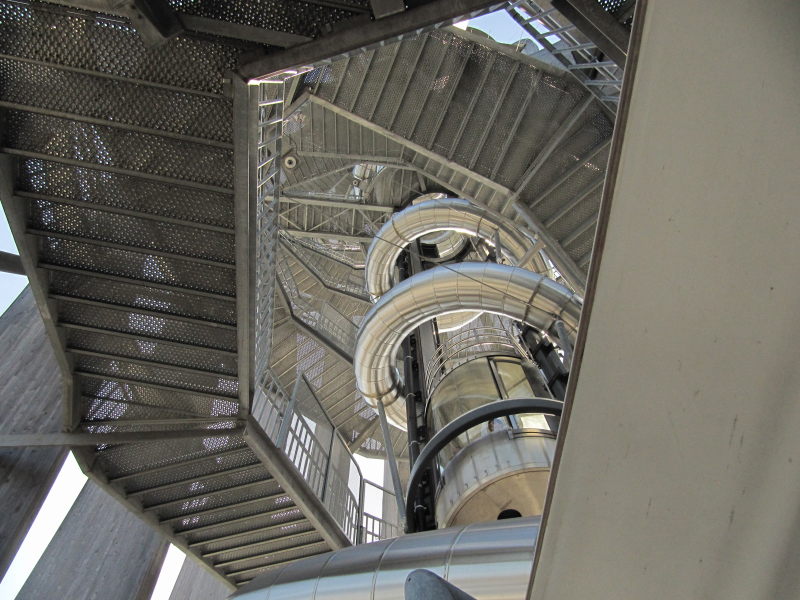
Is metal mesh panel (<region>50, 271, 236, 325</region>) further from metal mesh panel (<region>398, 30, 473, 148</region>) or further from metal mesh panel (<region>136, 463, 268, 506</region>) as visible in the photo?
metal mesh panel (<region>398, 30, 473, 148</region>)

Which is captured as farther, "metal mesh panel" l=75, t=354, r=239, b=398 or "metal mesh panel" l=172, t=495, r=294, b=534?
"metal mesh panel" l=172, t=495, r=294, b=534

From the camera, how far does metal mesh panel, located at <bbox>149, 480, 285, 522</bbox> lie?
6.28 m

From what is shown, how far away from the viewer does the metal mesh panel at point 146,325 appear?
4.57 meters

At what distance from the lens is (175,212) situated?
4035 millimetres

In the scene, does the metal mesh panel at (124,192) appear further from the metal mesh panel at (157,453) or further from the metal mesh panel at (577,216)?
the metal mesh panel at (577,216)

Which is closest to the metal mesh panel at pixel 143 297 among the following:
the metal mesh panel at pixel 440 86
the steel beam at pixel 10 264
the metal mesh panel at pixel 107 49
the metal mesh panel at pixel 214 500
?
the steel beam at pixel 10 264

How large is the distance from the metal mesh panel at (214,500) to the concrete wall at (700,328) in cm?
569

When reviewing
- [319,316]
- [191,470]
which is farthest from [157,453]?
[319,316]

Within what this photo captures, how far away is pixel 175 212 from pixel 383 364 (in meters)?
5.01

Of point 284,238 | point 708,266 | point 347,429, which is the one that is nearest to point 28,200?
point 708,266

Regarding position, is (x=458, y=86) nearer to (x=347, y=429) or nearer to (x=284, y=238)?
(x=284, y=238)

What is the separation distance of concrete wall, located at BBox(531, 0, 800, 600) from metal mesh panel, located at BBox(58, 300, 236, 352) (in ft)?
13.1

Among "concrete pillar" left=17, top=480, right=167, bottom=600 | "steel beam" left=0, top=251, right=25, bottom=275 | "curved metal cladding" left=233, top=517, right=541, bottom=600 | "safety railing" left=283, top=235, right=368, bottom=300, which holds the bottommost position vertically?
Result: "curved metal cladding" left=233, top=517, right=541, bottom=600

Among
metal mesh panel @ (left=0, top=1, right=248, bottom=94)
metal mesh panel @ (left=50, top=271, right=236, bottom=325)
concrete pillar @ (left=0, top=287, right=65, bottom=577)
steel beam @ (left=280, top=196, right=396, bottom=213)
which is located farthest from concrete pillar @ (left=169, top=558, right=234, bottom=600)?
metal mesh panel @ (left=0, top=1, right=248, bottom=94)
